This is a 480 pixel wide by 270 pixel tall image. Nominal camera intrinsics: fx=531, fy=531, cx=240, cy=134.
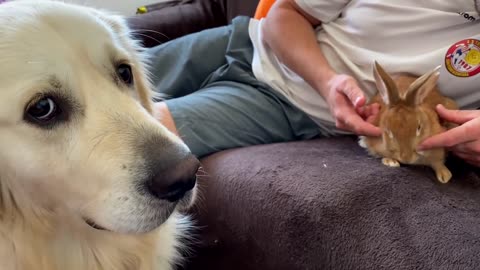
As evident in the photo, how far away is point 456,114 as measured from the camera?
3.52 feet

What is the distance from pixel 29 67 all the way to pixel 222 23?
1.35 meters

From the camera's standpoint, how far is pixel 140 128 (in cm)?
83

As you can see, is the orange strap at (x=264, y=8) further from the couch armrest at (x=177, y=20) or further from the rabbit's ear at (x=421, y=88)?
the rabbit's ear at (x=421, y=88)

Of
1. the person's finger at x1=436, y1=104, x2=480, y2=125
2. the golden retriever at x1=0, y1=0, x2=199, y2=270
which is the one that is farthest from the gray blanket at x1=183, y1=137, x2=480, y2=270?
the golden retriever at x1=0, y1=0, x2=199, y2=270

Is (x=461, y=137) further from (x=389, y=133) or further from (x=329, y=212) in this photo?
(x=329, y=212)

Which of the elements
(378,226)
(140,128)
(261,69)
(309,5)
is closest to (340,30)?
(309,5)

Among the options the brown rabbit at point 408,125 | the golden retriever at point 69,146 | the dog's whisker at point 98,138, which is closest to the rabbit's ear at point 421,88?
the brown rabbit at point 408,125

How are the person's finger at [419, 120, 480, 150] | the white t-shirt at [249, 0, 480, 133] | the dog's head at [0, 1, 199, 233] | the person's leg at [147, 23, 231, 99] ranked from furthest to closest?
the person's leg at [147, 23, 231, 99], the white t-shirt at [249, 0, 480, 133], the person's finger at [419, 120, 480, 150], the dog's head at [0, 1, 199, 233]

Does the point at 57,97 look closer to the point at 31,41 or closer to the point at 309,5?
the point at 31,41

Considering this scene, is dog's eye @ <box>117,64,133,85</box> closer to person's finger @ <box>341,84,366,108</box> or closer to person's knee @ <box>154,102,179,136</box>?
person's knee @ <box>154,102,179,136</box>

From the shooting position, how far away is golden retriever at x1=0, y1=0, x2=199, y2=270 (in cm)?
78

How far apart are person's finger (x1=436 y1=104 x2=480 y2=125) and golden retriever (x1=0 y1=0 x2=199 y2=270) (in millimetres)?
551

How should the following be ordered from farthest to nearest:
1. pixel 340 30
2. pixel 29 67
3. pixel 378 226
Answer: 1. pixel 340 30
2. pixel 378 226
3. pixel 29 67

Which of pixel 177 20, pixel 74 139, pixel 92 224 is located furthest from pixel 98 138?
pixel 177 20
